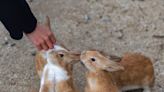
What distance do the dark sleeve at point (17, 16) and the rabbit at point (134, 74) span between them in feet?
1.98

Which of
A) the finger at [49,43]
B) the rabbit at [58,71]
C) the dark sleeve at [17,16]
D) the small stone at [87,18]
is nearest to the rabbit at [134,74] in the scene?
the rabbit at [58,71]

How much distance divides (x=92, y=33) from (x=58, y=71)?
3.00 feet

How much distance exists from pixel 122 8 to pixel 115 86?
4.06 ft

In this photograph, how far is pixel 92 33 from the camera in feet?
12.4

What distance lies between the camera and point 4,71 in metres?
3.54

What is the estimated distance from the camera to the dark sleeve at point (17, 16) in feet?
8.94

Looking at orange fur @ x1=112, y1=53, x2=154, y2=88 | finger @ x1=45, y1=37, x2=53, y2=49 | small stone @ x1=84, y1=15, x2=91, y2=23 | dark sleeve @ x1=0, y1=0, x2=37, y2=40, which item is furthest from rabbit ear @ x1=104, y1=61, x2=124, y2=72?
small stone @ x1=84, y1=15, x2=91, y2=23

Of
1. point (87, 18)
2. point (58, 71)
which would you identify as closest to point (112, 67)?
point (58, 71)

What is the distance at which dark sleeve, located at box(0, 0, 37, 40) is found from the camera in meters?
2.72

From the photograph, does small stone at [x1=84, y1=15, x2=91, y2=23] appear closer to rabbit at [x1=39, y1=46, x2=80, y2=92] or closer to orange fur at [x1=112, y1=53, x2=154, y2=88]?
orange fur at [x1=112, y1=53, x2=154, y2=88]

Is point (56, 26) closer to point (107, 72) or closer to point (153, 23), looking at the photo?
point (153, 23)

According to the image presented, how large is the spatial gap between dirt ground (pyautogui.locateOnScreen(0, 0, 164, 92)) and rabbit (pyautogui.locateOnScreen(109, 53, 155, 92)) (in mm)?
218

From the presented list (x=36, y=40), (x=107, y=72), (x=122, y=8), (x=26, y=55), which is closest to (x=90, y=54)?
(x=107, y=72)

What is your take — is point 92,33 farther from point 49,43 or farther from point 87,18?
point 49,43
